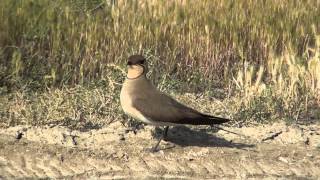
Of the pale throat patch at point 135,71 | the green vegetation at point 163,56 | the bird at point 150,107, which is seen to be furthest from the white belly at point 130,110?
the green vegetation at point 163,56

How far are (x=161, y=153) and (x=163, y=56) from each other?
64.4 inches

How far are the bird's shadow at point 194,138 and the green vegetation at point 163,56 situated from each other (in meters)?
0.36

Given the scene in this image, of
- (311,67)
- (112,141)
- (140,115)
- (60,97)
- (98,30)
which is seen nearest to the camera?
(140,115)

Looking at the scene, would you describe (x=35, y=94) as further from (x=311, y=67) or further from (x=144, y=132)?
(x=311, y=67)

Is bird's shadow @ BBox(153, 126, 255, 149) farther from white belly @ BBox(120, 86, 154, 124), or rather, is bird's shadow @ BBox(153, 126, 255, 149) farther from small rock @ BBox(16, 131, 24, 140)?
small rock @ BBox(16, 131, 24, 140)

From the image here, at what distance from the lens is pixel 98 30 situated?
577 cm

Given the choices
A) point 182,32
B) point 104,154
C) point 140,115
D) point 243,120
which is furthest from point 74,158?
point 182,32

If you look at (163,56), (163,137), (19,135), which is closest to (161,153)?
(163,137)

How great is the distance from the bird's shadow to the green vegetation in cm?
36

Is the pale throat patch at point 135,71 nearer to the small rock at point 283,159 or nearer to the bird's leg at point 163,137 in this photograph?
the bird's leg at point 163,137

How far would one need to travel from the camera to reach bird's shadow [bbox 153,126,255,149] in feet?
15.0

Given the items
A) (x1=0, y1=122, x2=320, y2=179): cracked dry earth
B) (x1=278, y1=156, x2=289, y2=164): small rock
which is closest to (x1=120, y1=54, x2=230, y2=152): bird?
(x1=0, y1=122, x2=320, y2=179): cracked dry earth

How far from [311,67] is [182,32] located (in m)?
1.32

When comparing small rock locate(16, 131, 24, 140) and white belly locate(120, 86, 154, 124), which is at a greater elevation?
white belly locate(120, 86, 154, 124)
